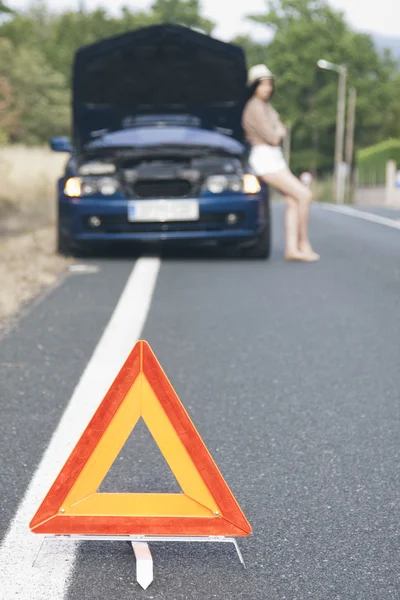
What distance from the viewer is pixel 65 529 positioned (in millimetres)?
2775

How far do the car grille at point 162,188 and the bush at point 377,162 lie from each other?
38433 mm

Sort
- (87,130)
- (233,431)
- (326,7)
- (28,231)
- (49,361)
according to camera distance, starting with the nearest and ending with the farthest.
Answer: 1. (233,431)
2. (49,361)
3. (87,130)
4. (28,231)
5. (326,7)

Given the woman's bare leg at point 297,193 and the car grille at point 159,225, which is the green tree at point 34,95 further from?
the car grille at point 159,225

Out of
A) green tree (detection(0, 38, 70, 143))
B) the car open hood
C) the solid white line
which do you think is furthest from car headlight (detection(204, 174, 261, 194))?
green tree (detection(0, 38, 70, 143))

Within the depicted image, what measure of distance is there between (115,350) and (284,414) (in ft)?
4.82

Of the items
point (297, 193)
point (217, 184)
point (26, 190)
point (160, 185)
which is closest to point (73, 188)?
point (160, 185)

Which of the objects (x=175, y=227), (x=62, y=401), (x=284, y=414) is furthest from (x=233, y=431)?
(x=175, y=227)

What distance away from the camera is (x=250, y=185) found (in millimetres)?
10180

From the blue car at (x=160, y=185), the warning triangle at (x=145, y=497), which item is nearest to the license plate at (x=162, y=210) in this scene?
the blue car at (x=160, y=185)

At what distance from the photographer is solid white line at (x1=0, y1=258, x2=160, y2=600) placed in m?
2.66

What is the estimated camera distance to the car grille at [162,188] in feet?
33.1

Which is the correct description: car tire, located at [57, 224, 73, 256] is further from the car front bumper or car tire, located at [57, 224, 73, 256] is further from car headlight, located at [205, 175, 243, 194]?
car headlight, located at [205, 175, 243, 194]

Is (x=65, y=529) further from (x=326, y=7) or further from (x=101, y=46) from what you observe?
(x=326, y=7)

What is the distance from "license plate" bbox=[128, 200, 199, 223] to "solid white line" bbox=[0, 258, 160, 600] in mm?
3288
